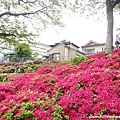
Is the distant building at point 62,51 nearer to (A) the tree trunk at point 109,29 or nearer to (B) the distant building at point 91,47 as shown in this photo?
(B) the distant building at point 91,47

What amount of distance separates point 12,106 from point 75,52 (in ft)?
63.7

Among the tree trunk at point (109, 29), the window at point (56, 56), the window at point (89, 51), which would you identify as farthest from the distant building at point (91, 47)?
the tree trunk at point (109, 29)

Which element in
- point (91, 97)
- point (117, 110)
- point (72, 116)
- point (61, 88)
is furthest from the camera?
point (61, 88)

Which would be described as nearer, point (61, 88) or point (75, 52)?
point (61, 88)

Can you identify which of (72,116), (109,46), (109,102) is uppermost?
(109,46)

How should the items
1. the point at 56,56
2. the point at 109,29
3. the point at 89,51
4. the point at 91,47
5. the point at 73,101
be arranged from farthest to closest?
the point at 89,51
the point at 91,47
the point at 56,56
the point at 109,29
the point at 73,101

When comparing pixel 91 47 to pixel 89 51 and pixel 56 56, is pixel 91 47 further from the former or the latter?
pixel 56 56

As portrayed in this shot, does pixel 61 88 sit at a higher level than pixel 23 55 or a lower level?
lower

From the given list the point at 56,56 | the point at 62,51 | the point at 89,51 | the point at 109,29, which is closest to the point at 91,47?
the point at 89,51

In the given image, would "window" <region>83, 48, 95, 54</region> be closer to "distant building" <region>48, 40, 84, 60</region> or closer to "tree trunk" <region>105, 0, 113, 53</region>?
"distant building" <region>48, 40, 84, 60</region>

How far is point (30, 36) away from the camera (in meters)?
10.9

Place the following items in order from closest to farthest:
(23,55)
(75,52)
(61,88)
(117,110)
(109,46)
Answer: (117,110), (61,88), (109,46), (23,55), (75,52)

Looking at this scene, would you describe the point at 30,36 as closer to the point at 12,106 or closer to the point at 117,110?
the point at 12,106

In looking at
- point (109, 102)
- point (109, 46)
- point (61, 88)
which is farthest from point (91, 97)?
point (109, 46)
